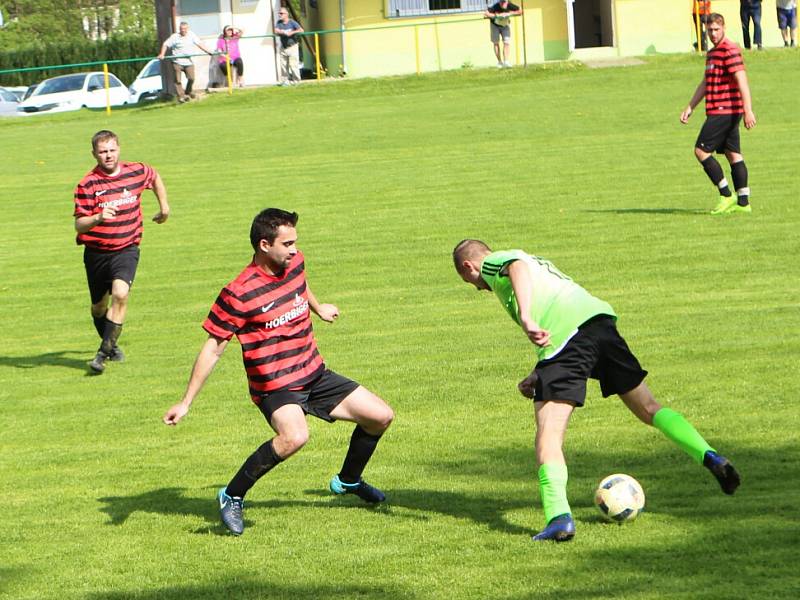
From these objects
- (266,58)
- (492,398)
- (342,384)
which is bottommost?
(492,398)

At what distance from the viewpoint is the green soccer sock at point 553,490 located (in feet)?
21.3

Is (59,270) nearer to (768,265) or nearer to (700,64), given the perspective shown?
(768,265)

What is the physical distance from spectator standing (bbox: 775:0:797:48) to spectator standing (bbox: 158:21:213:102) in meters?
15.2

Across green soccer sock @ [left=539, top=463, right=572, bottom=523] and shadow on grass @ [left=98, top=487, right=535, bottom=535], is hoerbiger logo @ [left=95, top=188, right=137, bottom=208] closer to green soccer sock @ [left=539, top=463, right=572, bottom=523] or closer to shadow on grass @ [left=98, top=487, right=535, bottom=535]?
shadow on grass @ [left=98, top=487, right=535, bottom=535]

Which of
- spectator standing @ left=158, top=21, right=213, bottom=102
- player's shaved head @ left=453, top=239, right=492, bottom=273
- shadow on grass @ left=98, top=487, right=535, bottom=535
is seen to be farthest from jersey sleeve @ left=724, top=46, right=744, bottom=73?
spectator standing @ left=158, top=21, right=213, bottom=102

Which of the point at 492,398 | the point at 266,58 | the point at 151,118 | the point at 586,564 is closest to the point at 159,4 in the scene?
the point at 266,58

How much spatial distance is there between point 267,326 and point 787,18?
31.7 m

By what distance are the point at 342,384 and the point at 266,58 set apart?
32.1 m

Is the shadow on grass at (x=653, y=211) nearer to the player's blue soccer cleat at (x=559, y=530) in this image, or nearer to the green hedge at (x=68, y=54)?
the player's blue soccer cleat at (x=559, y=530)

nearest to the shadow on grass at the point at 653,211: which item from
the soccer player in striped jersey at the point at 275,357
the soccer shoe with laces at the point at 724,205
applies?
the soccer shoe with laces at the point at 724,205

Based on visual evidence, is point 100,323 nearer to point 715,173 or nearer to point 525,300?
point 525,300

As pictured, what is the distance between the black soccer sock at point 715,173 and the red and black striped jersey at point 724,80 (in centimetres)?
59

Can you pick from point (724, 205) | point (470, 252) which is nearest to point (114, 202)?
point (470, 252)

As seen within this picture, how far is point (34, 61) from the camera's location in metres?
56.1
